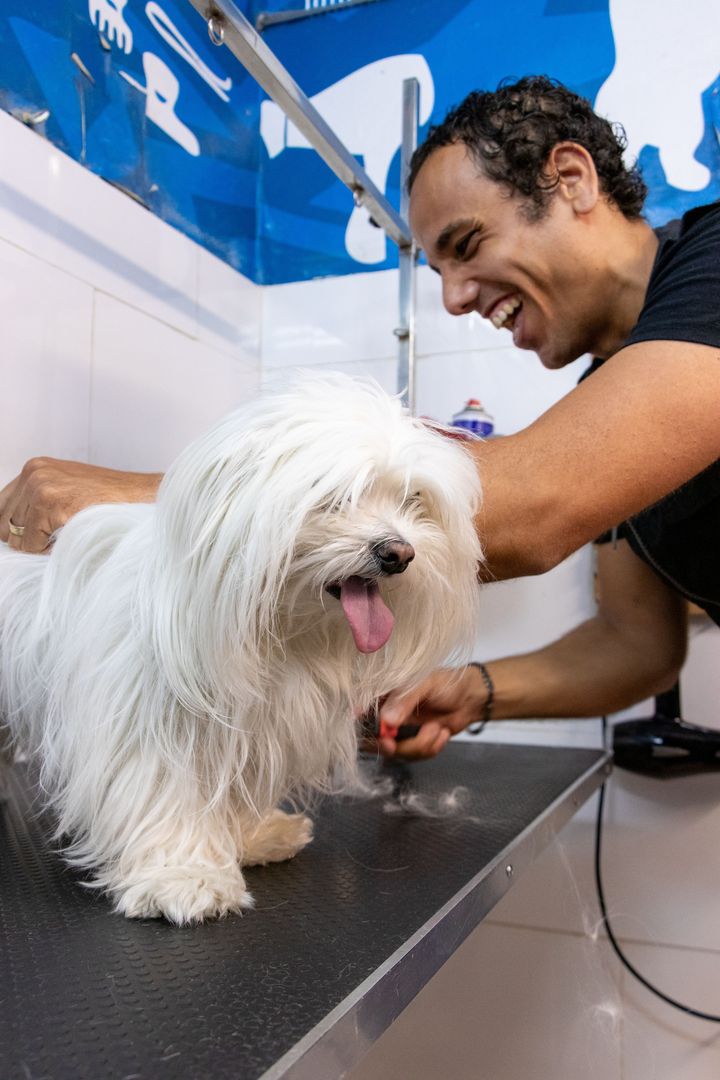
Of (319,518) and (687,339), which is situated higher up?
(687,339)

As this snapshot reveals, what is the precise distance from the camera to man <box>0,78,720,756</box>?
0.81m

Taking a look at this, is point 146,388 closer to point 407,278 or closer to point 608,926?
point 407,278

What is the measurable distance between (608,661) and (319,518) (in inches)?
Result: 34.9

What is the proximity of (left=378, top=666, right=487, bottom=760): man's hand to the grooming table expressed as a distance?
0.47 ft

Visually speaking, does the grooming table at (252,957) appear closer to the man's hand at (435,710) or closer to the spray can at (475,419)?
the man's hand at (435,710)

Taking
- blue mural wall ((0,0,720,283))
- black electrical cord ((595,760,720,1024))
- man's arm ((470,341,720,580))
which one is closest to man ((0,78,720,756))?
man's arm ((470,341,720,580))

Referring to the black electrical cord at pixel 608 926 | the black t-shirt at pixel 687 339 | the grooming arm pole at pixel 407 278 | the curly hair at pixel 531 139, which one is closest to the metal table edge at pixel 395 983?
the black t-shirt at pixel 687 339

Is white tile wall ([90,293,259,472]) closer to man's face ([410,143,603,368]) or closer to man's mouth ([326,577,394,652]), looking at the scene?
man's face ([410,143,603,368])

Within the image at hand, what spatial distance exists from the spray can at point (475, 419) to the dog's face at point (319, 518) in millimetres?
841

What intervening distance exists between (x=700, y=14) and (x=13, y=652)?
1.68 meters

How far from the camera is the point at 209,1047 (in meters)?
0.49

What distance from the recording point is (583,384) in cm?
86

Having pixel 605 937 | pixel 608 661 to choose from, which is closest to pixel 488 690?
pixel 608 661

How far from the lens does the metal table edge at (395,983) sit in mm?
494
